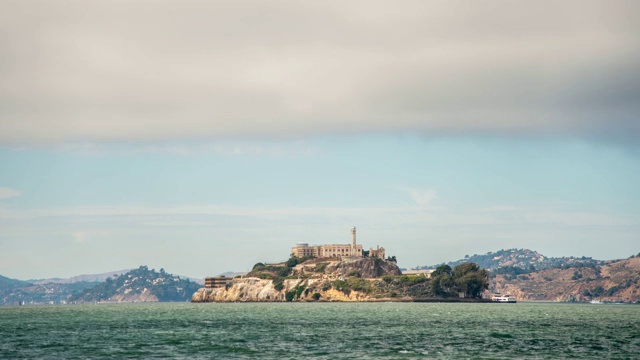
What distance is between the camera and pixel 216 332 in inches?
6058

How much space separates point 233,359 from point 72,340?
45.7 m

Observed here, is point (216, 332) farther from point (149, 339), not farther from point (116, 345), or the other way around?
point (116, 345)

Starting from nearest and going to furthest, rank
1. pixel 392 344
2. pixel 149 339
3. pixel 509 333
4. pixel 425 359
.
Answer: pixel 425 359
pixel 392 344
pixel 149 339
pixel 509 333

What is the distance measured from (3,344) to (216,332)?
3832 cm

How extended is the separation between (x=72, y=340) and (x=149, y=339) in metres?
12.4

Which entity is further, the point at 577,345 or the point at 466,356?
the point at 577,345

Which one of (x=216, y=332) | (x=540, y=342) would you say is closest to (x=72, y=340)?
(x=216, y=332)

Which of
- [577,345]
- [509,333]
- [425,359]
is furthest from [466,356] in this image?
[509,333]

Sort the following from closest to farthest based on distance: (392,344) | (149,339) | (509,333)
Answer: (392,344), (149,339), (509,333)

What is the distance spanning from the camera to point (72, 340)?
136 metres

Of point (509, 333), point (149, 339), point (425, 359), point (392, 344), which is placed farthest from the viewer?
point (509, 333)

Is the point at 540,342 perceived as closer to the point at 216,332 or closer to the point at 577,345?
the point at 577,345

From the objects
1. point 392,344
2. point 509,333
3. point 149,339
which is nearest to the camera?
point 392,344

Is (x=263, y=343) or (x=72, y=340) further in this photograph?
(x=72, y=340)
